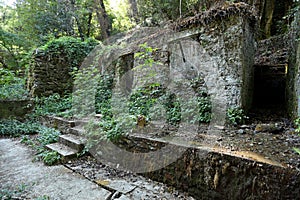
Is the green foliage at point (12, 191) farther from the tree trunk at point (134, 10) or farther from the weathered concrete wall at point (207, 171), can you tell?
the tree trunk at point (134, 10)

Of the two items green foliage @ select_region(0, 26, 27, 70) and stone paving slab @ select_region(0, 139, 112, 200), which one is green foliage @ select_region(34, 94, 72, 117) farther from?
green foliage @ select_region(0, 26, 27, 70)

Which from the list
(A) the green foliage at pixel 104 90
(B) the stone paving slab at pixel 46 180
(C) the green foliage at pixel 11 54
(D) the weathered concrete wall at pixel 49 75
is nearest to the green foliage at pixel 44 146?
(B) the stone paving slab at pixel 46 180

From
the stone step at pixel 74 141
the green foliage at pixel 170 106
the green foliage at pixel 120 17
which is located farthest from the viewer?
the green foliage at pixel 120 17

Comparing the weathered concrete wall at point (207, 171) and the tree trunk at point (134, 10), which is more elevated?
the tree trunk at point (134, 10)

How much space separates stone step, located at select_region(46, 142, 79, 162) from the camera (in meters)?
2.91

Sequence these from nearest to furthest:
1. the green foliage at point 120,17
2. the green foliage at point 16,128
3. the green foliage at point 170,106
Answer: the green foliage at point 170,106
the green foliage at point 16,128
the green foliage at point 120,17

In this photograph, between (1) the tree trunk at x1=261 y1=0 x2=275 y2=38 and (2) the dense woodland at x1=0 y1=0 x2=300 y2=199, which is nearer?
(2) the dense woodland at x1=0 y1=0 x2=300 y2=199

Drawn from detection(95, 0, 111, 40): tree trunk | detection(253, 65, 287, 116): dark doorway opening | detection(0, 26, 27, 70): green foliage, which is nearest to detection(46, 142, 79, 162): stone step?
detection(253, 65, 287, 116): dark doorway opening

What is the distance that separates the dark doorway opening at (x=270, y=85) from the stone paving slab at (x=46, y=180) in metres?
3.29

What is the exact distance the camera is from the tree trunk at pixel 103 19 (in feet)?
25.0

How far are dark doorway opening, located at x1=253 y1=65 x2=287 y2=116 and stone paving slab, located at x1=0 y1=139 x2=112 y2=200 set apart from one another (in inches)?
129

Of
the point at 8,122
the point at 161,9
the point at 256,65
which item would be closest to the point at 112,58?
the point at 161,9

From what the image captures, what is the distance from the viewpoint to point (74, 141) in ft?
10.6

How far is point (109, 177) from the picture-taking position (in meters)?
2.40
